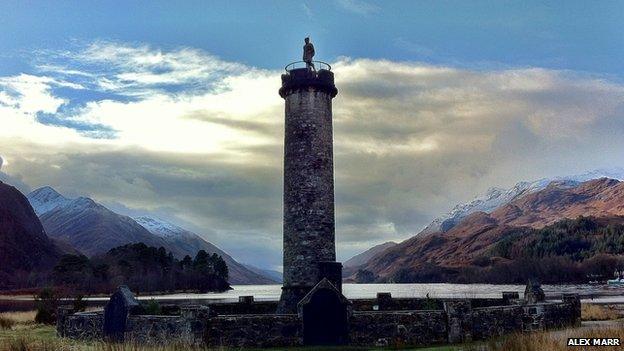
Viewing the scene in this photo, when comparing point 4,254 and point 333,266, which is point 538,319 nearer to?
point 333,266

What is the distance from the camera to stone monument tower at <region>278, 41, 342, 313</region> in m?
31.3

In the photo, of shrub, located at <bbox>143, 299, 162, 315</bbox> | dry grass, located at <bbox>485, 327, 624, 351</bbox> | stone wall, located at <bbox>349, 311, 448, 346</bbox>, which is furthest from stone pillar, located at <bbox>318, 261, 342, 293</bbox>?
dry grass, located at <bbox>485, 327, 624, 351</bbox>

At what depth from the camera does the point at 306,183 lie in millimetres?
31781

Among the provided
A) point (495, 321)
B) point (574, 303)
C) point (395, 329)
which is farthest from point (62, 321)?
point (574, 303)

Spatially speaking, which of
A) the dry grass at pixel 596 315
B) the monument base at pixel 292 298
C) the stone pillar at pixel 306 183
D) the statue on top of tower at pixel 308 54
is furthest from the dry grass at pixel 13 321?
the dry grass at pixel 596 315

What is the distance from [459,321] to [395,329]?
120 inches

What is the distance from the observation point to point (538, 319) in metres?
27.2

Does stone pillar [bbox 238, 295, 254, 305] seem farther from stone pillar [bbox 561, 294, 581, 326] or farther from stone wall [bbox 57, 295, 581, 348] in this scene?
stone pillar [bbox 561, 294, 581, 326]

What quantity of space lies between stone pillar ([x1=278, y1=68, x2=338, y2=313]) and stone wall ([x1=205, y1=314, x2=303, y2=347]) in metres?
5.12

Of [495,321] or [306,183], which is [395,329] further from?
[306,183]

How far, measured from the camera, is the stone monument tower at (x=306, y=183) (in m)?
31.3

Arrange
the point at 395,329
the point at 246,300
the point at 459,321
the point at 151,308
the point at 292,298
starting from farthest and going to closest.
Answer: the point at 246,300
the point at 292,298
the point at 151,308
the point at 459,321
the point at 395,329

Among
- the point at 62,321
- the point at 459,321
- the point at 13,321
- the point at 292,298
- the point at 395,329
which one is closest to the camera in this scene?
the point at 395,329

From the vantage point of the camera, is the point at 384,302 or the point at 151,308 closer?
the point at 151,308
